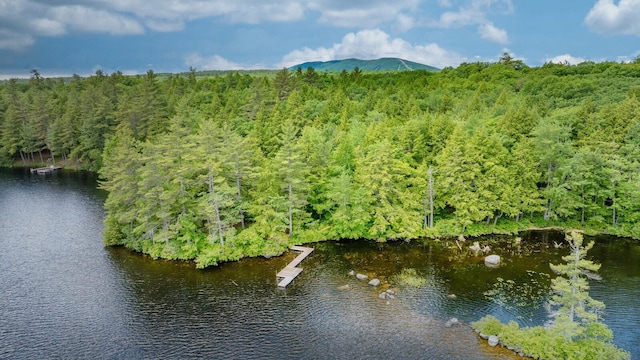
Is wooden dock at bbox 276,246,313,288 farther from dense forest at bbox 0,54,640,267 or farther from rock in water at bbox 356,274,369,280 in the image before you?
rock in water at bbox 356,274,369,280

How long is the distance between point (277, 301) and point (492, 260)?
68.4 ft

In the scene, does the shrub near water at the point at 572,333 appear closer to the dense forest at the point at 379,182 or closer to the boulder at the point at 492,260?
the boulder at the point at 492,260

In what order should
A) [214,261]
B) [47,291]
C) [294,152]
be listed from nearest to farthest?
[47,291], [214,261], [294,152]

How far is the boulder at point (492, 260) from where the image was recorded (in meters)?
39.1

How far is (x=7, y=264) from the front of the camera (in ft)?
130

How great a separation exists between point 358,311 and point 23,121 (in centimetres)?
8991

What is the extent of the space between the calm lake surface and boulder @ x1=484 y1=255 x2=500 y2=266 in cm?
117

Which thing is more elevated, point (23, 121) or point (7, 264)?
point (23, 121)

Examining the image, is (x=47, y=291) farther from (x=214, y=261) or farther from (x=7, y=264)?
(x=214, y=261)

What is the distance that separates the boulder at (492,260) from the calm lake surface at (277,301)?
1.17m

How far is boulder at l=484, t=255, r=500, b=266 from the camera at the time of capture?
39125mm

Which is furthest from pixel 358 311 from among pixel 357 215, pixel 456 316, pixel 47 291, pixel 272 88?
pixel 272 88

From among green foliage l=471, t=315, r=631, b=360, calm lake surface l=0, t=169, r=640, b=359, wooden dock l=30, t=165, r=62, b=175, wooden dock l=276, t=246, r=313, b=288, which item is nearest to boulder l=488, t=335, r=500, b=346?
green foliage l=471, t=315, r=631, b=360

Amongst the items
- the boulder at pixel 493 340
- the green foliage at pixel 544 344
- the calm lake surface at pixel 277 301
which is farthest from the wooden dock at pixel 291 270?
the boulder at pixel 493 340
